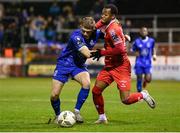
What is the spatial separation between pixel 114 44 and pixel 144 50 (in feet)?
33.5

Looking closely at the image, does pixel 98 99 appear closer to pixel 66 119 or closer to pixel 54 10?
pixel 66 119

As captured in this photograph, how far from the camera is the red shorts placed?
14422 mm

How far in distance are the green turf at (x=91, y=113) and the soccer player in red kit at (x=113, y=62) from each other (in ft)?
1.85

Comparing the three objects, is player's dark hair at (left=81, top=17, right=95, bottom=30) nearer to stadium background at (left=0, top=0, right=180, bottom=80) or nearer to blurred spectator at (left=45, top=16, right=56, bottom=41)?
stadium background at (left=0, top=0, right=180, bottom=80)

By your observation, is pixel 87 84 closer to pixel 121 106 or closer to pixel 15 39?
pixel 121 106

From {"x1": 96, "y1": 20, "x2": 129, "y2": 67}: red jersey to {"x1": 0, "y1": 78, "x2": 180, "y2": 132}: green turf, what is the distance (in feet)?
4.87

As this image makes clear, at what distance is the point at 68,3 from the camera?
42.5 meters

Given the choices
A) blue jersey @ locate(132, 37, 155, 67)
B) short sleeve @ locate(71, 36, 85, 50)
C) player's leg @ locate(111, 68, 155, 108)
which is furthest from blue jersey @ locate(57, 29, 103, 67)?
blue jersey @ locate(132, 37, 155, 67)

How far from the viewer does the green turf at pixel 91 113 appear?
44.3ft

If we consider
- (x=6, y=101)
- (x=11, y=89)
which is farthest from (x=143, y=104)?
(x=11, y=89)

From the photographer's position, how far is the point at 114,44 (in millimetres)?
14250

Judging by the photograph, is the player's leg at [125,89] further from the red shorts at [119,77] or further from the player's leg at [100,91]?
the player's leg at [100,91]

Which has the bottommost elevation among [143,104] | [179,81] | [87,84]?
[179,81]

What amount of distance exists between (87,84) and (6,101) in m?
6.82
